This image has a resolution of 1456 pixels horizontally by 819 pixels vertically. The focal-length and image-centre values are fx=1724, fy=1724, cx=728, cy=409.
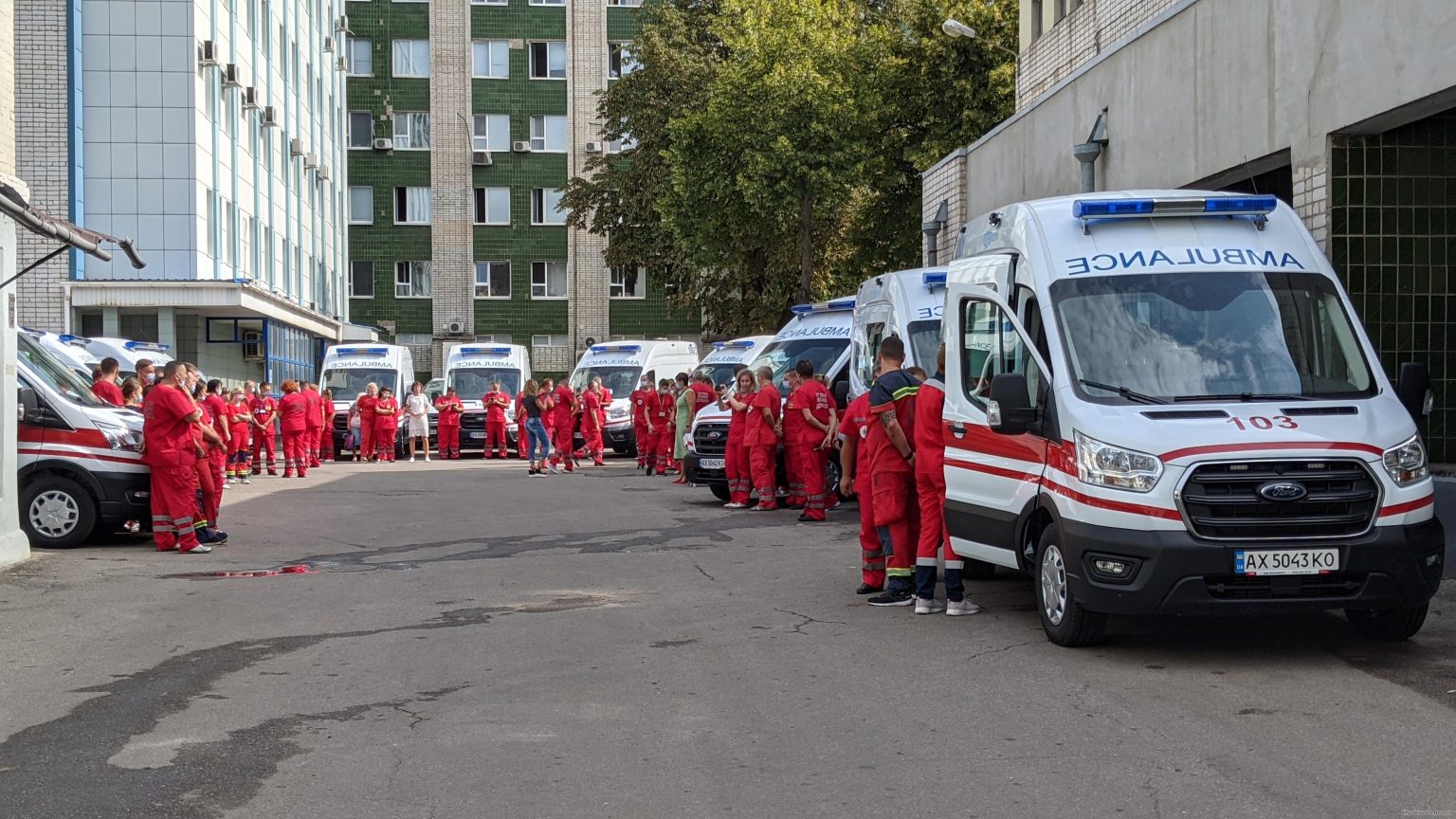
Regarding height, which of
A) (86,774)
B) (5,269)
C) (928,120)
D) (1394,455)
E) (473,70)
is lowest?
(86,774)

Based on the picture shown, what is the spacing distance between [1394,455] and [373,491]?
18166 mm

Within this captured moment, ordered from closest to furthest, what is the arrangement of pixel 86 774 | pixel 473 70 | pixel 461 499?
pixel 86 774, pixel 461 499, pixel 473 70

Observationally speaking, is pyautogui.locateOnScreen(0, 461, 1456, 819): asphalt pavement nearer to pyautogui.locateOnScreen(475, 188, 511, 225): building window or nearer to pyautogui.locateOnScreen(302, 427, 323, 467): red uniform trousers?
pyautogui.locateOnScreen(302, 427, 323, 467): red uniform trousers

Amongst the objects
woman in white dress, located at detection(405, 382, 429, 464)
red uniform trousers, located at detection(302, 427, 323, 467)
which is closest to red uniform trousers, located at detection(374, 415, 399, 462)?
woman in white dress, located at detection(405, 382, 429, 464)

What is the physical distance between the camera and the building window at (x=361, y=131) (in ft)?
208

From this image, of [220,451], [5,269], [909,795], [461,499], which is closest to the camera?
[909,795]

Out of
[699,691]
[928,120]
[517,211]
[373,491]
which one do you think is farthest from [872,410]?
[517,211]

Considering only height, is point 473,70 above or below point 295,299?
above

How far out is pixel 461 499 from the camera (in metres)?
22.8

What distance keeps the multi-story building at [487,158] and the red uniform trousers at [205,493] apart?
46316 millimetres

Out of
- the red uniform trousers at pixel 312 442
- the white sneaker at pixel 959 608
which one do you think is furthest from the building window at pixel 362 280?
the white sneaker at pixel 959 608

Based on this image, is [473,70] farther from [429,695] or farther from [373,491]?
[429,695]

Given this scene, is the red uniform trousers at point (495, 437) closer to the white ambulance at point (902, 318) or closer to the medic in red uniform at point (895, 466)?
the white ambulance at point (902, 318)

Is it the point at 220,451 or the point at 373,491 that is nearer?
the point at 220,451
